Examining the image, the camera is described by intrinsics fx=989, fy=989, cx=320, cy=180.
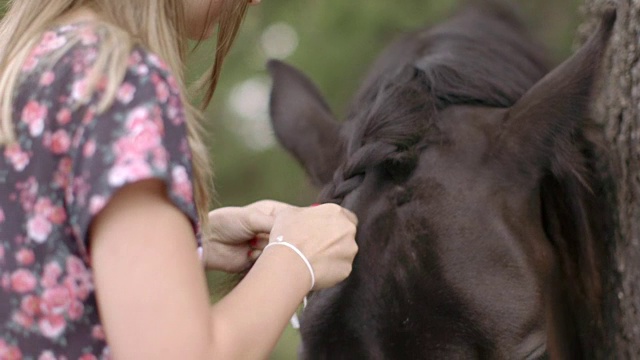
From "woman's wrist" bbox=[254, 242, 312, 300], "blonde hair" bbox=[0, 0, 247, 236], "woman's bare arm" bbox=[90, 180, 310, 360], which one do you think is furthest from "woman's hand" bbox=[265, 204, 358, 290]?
"woman's bare arm" bbox=[90, 180, 310, 360]

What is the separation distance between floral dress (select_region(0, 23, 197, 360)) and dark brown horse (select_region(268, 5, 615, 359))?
2.29ft

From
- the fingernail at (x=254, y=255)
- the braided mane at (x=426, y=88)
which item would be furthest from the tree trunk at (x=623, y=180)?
the fingernail at (x=254, y=255)

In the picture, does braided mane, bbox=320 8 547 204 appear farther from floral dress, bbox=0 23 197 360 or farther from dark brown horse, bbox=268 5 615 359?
floral dress, bbox=0 23 197 360

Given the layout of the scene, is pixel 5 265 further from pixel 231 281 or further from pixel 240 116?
pixel 240 116

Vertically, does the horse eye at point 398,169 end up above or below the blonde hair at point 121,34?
below

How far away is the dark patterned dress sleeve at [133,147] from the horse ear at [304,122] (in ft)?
3.87

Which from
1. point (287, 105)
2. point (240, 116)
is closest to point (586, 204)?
point (287, 105)

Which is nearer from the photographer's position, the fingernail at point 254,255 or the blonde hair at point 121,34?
the blonde hair at point 121,34

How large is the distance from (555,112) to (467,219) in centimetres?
32

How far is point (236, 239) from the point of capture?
2275 mm

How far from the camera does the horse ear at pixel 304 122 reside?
285cm

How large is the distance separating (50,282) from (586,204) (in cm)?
138

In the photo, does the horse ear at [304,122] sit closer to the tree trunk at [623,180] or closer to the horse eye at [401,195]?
the horse eye at [401,195]

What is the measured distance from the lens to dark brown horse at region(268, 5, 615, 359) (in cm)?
210
